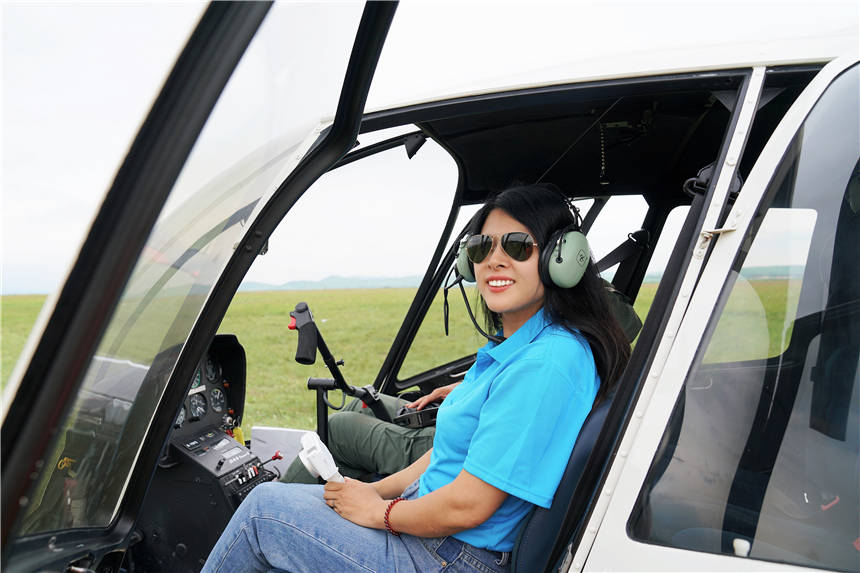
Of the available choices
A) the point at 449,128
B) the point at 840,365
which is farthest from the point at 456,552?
the point at 449,128

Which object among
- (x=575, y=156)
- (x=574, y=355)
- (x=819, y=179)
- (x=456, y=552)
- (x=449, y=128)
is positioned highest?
(x=575, y=156)

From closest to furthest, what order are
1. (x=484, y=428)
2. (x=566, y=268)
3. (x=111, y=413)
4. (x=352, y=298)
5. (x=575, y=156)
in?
(x=111, y=413)
(x=484, y=428)
(x=566, y=268)
(x=575, y=156)
(x=352, y=298)

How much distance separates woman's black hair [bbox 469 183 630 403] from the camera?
5.00ft

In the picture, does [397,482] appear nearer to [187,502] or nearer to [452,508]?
[452,508]

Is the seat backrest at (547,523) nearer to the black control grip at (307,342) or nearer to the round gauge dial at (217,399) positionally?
the black control grip at (307,342)

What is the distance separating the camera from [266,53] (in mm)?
979

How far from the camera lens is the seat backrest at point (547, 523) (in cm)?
129

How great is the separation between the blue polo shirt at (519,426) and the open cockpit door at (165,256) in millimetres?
701

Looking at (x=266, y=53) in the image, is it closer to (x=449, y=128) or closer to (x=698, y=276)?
(x=698, y=276)

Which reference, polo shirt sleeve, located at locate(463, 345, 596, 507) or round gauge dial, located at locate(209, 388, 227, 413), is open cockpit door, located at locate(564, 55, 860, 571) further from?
round gauge dial, located at locate(209, 388, 227, 413)

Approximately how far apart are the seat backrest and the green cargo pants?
103 centimetres

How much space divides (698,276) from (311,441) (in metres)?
1.07

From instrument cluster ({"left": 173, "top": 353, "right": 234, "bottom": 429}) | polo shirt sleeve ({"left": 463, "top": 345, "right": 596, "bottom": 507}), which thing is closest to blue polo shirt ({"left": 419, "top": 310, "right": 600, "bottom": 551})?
polo shirt sleeve ({"left": 463, "top": 345, "right": 596, "bottom": 507})

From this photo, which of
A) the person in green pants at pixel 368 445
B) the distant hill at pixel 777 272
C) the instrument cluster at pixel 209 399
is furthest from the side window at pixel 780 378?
the instrument cluster at pixel 209 399
